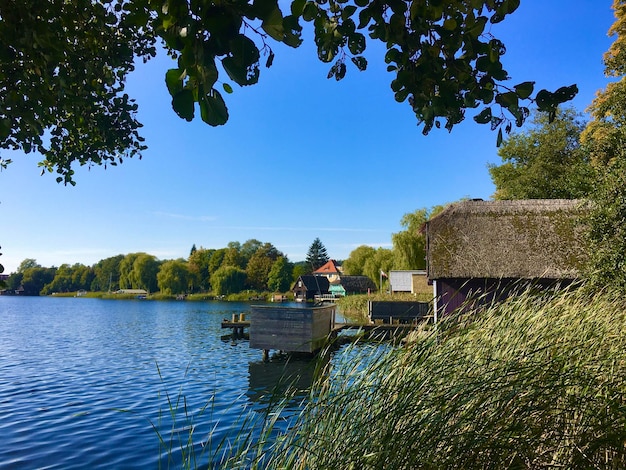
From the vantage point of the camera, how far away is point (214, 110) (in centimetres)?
175

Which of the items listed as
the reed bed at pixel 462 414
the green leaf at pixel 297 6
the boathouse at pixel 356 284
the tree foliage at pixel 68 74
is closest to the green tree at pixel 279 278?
the boathouse at pixel 356 284

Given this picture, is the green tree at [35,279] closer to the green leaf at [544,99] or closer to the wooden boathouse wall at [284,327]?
the wooden boathouse wall at [284,327]

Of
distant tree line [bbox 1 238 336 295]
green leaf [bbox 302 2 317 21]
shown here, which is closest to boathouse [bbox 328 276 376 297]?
distant tree line [bbox 1 238 336 295]

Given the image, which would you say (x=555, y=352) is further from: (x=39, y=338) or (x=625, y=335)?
(x=39, y=338)

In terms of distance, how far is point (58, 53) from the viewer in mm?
3510

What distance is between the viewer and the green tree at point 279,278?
93.5m

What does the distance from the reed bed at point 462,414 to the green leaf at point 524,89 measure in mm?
1824

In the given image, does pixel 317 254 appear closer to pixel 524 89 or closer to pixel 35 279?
pixel 35 279

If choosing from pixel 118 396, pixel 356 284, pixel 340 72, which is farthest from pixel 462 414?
pixel 356 284

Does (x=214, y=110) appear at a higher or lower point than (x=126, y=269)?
lower

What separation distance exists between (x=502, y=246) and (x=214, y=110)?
17.8 m

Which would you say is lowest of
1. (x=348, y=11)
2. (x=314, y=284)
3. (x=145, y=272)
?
(x=314, y=284)

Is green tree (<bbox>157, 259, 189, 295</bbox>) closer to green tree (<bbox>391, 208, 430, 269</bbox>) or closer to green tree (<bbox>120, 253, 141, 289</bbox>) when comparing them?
green tree (<bbox>120, 253, 141, 289</bbox>)

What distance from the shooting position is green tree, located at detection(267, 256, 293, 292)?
93.5 m
